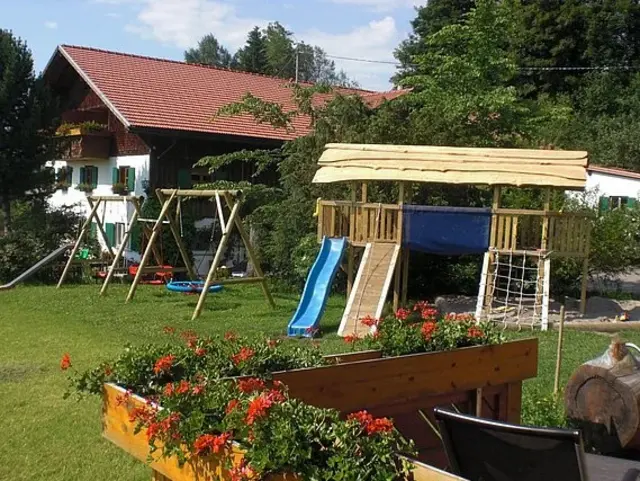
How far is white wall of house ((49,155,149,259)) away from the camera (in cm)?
2106

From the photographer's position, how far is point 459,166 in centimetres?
1269

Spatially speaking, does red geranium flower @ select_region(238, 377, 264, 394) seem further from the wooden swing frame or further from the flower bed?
the wooden swing frame

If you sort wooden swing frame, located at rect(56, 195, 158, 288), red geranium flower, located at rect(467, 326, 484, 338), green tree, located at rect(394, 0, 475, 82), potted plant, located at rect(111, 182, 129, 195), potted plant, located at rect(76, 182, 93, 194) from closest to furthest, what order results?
red geranium flower, located at rect(467, 326, 484, 338), wooden swing frame, located at rect(56, 195, 158, 288), potted plant, located at rect(111, 182, 129, 195), potted plant, located at rect(76, 182, 93, 194), green tree, located at rect(394, 0, 475, 82)

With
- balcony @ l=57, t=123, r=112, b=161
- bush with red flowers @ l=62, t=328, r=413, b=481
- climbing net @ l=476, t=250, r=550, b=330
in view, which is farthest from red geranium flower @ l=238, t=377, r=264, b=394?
balcony @ l=57, t=123, r=112, b=161

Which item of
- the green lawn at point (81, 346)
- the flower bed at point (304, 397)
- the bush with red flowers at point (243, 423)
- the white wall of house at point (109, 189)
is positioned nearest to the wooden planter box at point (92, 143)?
the white wall of house at point (109, 189)

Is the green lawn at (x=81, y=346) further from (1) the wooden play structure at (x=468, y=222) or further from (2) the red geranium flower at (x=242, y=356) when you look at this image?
(2) the red geranium flower at (x=242, y=356)

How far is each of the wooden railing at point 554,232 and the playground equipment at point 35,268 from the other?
9.73 m

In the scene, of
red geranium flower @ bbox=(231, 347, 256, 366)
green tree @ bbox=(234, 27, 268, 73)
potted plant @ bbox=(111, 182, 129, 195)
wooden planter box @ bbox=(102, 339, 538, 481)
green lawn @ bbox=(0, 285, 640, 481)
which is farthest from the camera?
green tree @ bbox=(234, 27, 268, 73)

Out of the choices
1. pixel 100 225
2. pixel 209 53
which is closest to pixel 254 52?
pixel 209 53

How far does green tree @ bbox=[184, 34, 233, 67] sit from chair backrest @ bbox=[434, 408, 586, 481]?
81735 millimetres

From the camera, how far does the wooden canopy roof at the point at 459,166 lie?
12.3 m

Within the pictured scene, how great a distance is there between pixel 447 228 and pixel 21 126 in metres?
12.4

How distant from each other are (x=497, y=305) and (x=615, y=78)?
3247cm

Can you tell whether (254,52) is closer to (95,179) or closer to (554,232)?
(95,179)
